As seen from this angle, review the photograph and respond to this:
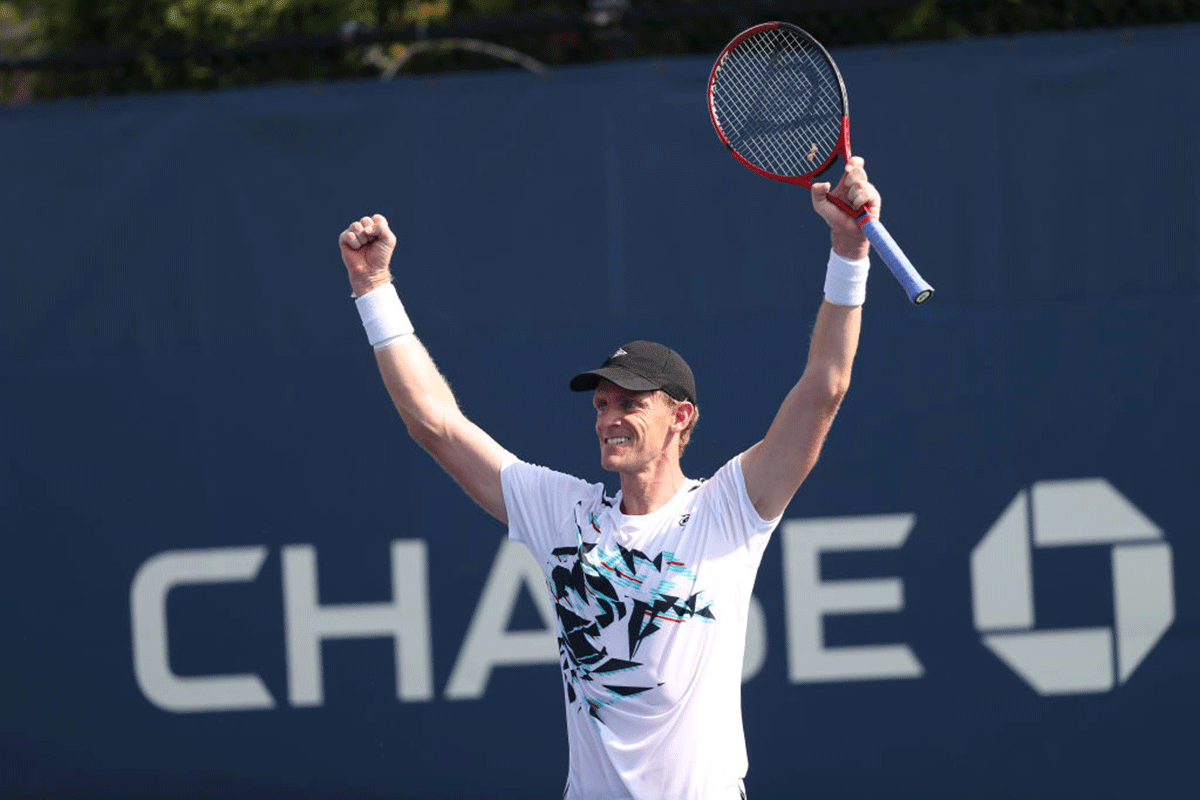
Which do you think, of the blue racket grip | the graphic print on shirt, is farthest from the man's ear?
the blue racket grip

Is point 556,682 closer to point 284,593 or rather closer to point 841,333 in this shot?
point 284,593

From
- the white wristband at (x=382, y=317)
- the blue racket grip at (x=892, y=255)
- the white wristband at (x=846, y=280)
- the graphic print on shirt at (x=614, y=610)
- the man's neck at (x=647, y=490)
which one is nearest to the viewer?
the blue racket grip at (x=892, y=255)

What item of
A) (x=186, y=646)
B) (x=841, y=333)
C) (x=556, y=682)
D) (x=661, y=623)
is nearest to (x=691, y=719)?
(x=661, y=623)

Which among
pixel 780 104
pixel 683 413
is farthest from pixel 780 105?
pixel 683 413

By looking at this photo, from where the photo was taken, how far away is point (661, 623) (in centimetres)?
270

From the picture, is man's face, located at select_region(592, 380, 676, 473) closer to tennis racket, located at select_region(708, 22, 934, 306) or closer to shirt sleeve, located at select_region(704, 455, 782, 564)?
shirt sleeve, located at select_region(704, 455, 782, 564)

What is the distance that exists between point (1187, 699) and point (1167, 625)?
25cm

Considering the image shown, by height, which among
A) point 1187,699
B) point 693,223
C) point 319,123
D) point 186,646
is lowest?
point 1187,699

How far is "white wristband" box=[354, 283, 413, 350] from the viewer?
2947 millimetres

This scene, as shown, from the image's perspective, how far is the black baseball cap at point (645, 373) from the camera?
2.79m

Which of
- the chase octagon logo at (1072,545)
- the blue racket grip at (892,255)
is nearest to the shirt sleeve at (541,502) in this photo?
→ the blue racket grip at (892,255)

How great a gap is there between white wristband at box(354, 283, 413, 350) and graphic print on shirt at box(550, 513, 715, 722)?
606mm

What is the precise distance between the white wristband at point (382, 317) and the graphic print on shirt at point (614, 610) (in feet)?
1.99

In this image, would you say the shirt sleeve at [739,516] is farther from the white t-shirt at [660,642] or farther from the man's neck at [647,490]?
the man's neck at [647,490]
